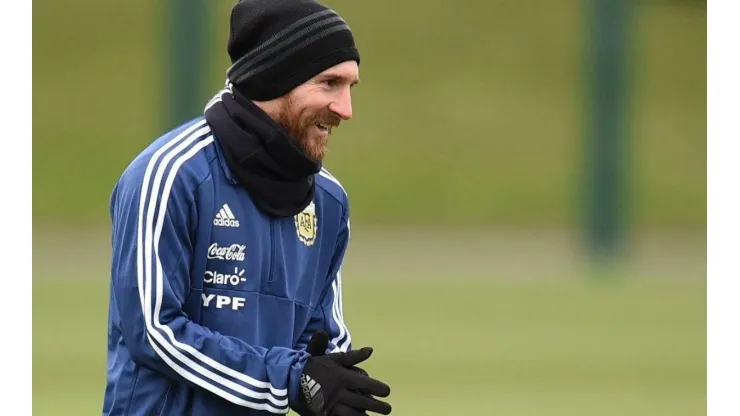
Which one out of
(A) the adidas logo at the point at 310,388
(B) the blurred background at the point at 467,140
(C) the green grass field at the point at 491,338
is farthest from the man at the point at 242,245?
(B) the blurred background at the point at 467,140

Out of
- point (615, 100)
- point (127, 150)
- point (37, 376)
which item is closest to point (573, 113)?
point (615, 100)

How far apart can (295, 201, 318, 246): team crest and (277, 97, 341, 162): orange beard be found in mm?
145

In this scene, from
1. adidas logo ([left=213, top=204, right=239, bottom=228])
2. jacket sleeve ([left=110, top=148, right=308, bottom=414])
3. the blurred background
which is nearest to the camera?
jacket sleeve ([left=110, top=148, right=308, bottom=414])

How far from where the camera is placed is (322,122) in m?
2.44

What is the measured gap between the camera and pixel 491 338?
8344mm

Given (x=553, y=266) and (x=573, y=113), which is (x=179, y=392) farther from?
(x=573, y=113)

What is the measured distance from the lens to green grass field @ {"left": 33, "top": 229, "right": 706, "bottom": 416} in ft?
21.3

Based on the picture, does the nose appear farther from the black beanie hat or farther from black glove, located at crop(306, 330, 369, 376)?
black glove, located at crop(306, 330, 369, 376)

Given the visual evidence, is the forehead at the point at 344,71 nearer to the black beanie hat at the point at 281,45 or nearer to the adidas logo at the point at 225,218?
the black beanie hat at the point at 281,45

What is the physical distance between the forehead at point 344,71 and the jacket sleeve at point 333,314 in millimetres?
337

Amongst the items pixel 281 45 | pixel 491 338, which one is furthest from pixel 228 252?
pixel 491 338

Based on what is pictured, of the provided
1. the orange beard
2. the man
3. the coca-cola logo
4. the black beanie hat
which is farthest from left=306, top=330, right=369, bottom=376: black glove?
the black beanie hat

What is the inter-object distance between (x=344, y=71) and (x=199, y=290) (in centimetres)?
49

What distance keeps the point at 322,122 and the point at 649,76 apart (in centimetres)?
1099
